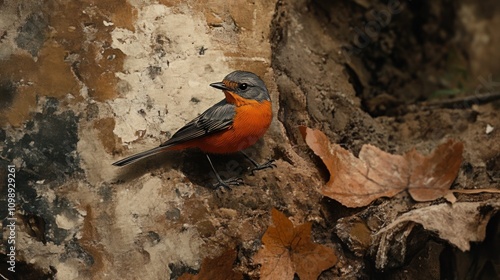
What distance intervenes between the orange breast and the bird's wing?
0.05 metres

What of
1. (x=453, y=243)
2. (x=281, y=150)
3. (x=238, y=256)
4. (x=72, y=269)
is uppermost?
(x=453, y=243)

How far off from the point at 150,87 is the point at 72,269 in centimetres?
134

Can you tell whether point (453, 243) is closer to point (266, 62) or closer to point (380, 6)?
point (266, 62)

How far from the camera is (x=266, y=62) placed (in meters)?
4.98

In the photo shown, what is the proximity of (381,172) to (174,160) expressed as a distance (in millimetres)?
Answer: 1483

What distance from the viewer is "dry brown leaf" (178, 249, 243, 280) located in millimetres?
4211

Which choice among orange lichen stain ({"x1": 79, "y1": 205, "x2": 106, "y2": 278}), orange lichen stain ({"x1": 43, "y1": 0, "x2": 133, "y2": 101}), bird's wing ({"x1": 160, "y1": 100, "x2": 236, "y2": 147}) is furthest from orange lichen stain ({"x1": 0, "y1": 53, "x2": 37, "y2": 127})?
bird's wing ({"x1": 160, "y1": 100, "x2": 236, "y2": 147})

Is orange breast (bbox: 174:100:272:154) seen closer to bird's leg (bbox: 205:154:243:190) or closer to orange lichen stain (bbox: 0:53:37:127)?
bird's leg (bbox: 205:154:243:190)

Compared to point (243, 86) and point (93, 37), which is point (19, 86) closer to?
point (93, 37)

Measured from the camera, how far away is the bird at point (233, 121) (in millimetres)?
4539

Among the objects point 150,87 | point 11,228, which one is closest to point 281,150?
point 150,87

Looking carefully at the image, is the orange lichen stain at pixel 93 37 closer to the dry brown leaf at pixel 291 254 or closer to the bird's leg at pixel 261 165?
the bird's leg at pixel 261 165

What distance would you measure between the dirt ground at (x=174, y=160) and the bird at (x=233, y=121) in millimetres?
125

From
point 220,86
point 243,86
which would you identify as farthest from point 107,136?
point 243,86
